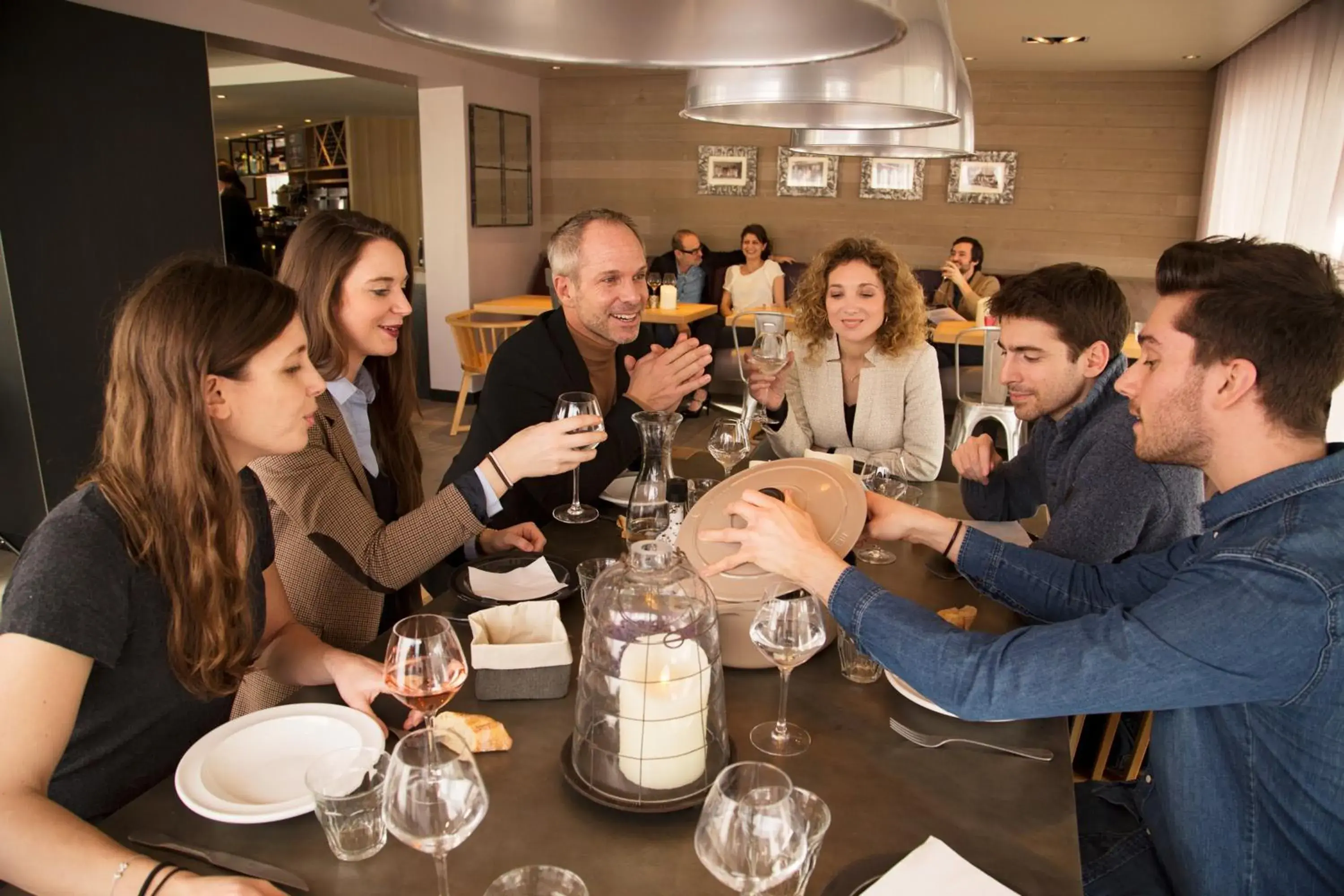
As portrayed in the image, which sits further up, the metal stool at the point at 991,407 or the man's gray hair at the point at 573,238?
the man's gray hair at the point at 573,238

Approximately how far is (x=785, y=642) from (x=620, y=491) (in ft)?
3.60

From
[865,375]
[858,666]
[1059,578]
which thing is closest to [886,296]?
[865,375]

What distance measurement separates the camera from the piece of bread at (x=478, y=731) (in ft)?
3.80

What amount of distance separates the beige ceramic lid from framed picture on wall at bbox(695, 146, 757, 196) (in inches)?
304

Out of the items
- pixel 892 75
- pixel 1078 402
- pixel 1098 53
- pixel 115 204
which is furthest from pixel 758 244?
pixel 892 75

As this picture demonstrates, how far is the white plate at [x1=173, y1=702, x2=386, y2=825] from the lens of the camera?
3.36 ft

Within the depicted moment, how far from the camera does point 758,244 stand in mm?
7953

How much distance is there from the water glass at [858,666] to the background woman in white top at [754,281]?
6.47 metres

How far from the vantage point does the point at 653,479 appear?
1.81 meters

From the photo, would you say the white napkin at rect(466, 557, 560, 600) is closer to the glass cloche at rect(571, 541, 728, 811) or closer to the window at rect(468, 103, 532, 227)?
the glass cloche at rect(571, 541, 728, 811)

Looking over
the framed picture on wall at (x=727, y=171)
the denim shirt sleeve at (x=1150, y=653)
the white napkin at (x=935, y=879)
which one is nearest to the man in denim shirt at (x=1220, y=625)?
the denim shirt sleeve at (x=1150, y=653)

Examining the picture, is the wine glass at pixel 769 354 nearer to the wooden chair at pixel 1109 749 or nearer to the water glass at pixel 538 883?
the wooden chair at pixel 1109 749

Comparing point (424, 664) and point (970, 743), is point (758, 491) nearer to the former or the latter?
point (970, 743)

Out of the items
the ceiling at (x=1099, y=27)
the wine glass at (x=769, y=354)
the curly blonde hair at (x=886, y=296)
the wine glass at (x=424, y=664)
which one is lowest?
the wine glass at (x=424, y=664)
